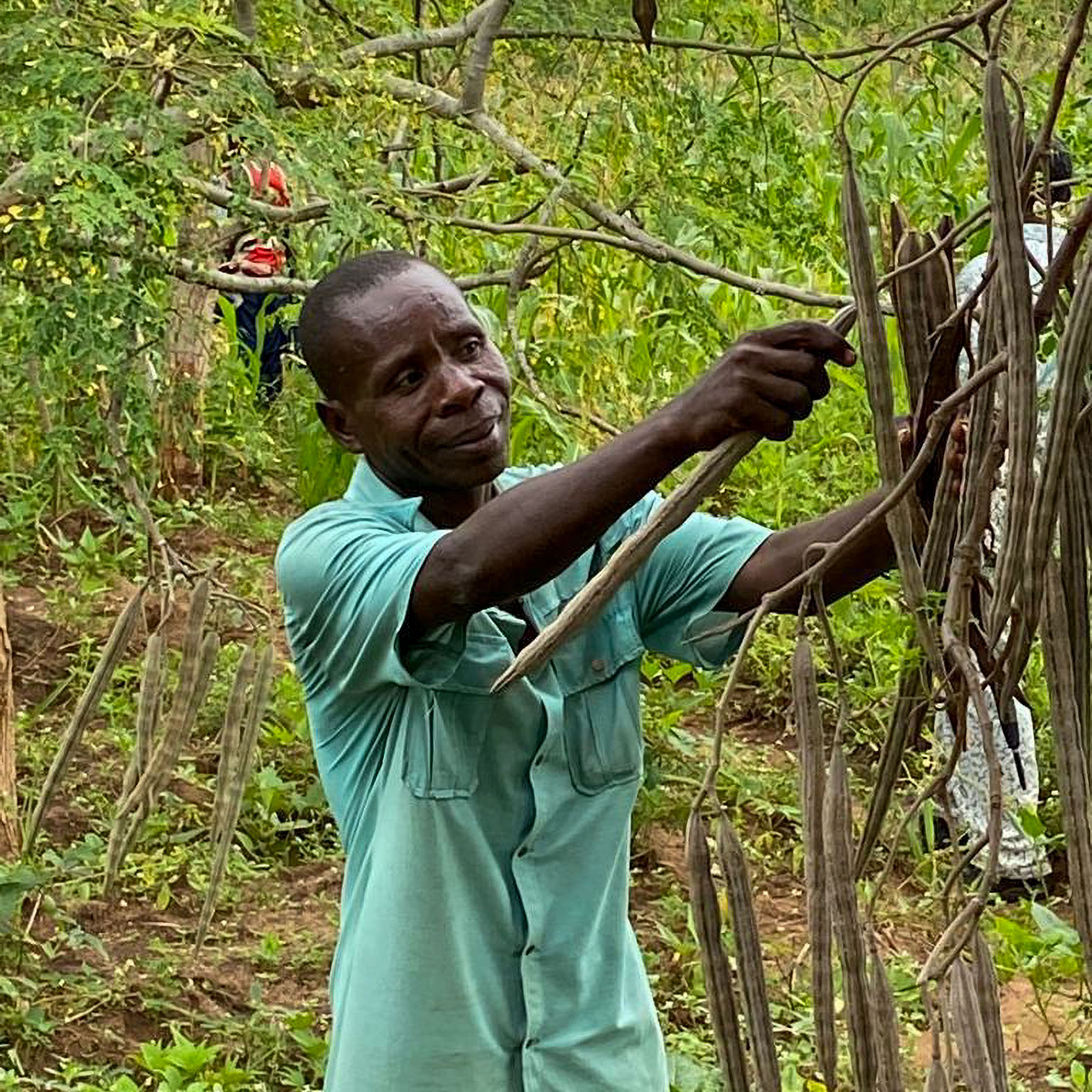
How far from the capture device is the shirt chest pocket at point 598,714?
6.40 ft

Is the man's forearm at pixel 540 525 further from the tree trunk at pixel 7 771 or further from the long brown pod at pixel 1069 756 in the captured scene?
the tree trunk at pixel 7 771

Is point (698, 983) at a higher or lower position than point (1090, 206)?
lower

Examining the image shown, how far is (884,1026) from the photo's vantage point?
1.02 meters

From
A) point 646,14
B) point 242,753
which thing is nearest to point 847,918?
point 646,14

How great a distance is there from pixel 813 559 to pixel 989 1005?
2.48 feet

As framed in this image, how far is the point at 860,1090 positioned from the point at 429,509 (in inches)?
38.3

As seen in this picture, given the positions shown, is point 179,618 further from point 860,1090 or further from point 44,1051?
point 860,1090

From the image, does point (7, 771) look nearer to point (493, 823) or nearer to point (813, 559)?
point (493, 823)

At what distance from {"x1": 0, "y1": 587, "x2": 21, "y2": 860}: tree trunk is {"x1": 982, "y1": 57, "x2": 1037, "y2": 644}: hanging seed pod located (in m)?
3.19

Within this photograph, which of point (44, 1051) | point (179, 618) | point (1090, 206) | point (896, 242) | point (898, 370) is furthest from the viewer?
point (179, 618)

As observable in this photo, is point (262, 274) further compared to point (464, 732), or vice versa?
point (262, 274)

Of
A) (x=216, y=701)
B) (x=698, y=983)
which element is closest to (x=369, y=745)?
(x=698, y=983)

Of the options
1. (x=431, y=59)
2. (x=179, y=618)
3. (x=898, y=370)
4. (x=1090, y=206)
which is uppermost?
(x=431, y=59)

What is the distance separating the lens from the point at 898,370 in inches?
192
